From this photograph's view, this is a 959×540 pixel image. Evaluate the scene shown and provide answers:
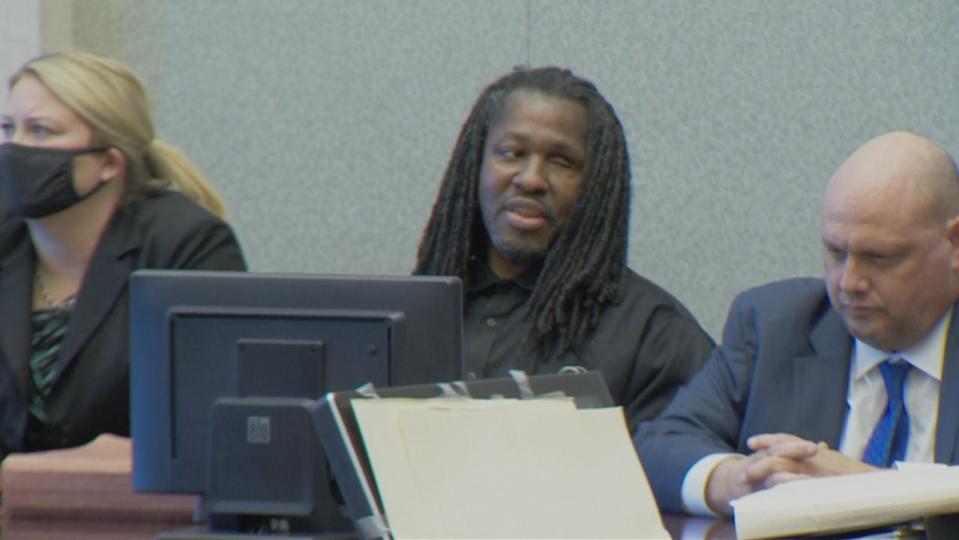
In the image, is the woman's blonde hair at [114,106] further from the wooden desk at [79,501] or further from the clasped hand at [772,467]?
the clasped hand at [772,467]

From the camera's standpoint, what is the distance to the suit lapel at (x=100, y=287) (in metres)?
3.12

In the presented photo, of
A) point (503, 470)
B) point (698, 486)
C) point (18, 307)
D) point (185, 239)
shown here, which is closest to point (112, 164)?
point (185, 239)

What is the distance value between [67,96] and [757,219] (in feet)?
5.08

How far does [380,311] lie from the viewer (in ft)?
6.63

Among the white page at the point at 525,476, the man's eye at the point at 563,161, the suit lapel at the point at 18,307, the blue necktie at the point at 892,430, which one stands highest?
the man's eye at the point at 563,161

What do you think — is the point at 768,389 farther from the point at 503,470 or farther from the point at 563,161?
the point at 503,470

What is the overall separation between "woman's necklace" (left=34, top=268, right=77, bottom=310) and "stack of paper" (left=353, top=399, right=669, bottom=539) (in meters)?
1.65

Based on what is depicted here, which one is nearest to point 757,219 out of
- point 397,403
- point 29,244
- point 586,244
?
point 586,244

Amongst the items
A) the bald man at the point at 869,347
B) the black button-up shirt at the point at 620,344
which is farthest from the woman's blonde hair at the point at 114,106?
the bald man at the point at 869,347

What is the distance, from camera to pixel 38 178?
3184 millimetres

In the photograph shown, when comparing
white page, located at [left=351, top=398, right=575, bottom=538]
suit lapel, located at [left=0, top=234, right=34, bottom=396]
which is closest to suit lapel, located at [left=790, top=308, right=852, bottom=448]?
white page, located at [left=351, top=398, right=575, bottom=538]

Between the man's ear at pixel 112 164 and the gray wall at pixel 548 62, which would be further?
the gray wall at pixel 548 62

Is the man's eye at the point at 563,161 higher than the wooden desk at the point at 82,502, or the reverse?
the man's eye at the point at 563,161

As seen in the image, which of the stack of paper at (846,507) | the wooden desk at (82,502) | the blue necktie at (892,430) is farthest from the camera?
the blue necktie at (892,430)
